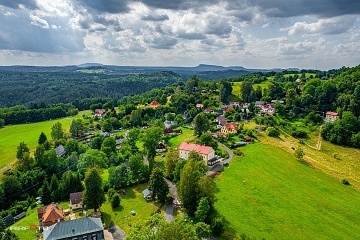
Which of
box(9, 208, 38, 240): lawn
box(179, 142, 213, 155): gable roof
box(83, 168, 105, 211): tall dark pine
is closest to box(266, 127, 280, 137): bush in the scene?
box(179, 142, 213, 155): gable roof

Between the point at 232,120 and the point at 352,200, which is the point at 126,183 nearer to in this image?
the point at 352,200

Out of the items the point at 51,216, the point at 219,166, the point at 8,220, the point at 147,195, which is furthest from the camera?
the point at 219,166

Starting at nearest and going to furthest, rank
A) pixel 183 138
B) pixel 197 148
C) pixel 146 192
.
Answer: pixel 146 192
pixel 197 148
pixel 183 138

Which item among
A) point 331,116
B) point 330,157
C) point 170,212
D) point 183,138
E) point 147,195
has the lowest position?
point 183,138

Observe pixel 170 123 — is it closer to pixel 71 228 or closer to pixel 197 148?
pixel 197 148

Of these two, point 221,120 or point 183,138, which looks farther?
point 221,120

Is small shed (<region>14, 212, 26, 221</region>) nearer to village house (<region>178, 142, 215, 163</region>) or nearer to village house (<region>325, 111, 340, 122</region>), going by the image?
village house (<region>178, 142, 215, 163</region>)

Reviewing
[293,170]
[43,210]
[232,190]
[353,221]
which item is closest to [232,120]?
[293,170]

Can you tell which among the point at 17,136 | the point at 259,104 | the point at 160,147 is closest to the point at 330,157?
the point at 160,147
